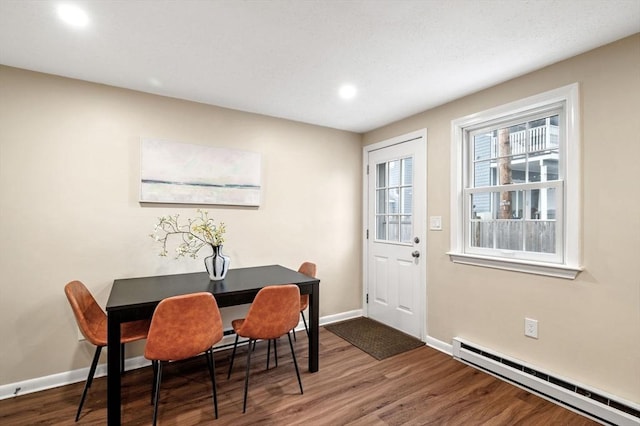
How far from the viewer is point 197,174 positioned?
2.89 m

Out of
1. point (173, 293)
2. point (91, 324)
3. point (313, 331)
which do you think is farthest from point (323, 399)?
point (91, 324)

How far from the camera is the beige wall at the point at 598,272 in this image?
1866mm

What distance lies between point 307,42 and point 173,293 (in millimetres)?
1893

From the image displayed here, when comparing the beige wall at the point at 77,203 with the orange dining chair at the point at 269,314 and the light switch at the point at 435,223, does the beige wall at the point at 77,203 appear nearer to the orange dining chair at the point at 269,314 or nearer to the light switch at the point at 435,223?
the orange dining chair at the point at 269,314

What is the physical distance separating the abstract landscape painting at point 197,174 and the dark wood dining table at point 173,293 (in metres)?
0.71

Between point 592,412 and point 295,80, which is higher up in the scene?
point 295,80

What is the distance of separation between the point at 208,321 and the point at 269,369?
98cm

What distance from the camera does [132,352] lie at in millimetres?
2621

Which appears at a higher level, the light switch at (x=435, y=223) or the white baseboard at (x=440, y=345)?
Answer: the light switch at (x=435, y=223)

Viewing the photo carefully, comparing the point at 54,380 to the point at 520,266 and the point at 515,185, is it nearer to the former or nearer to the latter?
the point at 520,266

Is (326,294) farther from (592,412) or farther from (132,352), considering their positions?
(592,412)

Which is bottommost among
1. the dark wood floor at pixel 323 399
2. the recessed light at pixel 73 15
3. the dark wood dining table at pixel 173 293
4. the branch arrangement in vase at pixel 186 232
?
the dark wood floor at pixel 323 399

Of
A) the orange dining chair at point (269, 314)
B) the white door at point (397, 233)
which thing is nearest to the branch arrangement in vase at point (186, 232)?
the orange dining chair at point (269, 314)

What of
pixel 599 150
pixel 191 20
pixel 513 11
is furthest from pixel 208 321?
pixel 599 150
